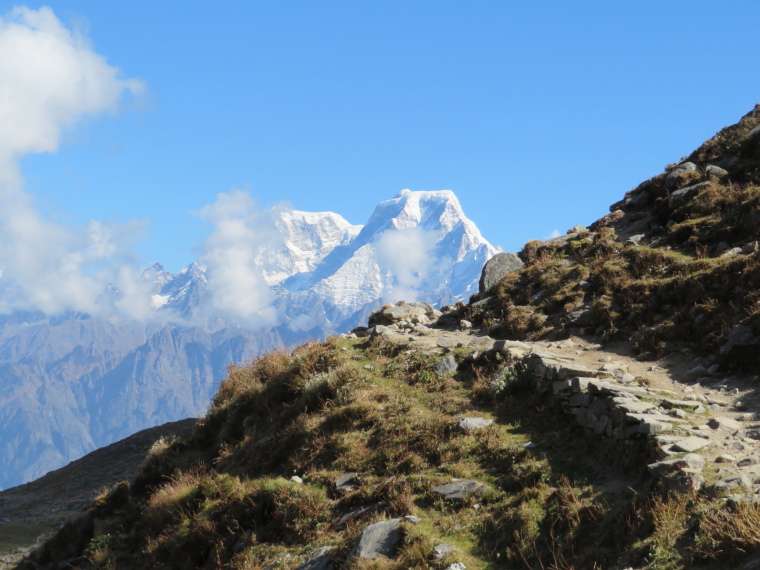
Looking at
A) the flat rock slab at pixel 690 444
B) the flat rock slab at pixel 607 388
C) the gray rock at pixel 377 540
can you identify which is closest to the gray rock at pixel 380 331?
the flat rock slab at pixel 607 388

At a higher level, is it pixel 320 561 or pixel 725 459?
pixel 320 561

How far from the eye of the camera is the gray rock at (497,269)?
31438 millimetres

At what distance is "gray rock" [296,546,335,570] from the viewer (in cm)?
1228

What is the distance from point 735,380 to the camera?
1570 centimetres

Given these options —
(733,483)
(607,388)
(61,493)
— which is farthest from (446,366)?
(61,493)

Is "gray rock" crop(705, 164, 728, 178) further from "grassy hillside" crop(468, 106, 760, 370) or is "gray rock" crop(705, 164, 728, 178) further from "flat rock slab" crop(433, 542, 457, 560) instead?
"flat rock slab" crop(433, 542, 457, 560)

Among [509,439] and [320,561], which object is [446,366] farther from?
[320,561]

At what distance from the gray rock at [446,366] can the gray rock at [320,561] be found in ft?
25.8

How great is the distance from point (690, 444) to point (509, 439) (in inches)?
162

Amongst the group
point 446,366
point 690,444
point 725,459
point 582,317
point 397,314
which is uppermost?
point 397,314

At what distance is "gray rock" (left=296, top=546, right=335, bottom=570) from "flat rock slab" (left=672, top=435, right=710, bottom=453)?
6.72 meters

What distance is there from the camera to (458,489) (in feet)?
43.3

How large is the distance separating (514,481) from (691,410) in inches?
165

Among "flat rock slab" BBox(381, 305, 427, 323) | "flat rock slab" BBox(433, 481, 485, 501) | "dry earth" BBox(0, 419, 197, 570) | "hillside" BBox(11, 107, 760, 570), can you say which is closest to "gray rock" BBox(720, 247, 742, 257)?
"hillside" BBox(11, 107, 760, 570)
